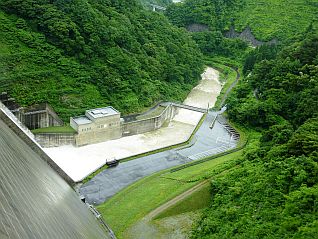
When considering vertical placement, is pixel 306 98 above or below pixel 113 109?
above

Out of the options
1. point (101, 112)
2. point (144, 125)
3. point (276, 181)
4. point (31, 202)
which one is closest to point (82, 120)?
point (101, 112)

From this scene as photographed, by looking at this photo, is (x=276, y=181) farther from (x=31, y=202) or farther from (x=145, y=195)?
(x=31, y=202)

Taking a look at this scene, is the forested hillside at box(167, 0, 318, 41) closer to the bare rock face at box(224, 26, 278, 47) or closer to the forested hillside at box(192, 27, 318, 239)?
the bare rock face at box(224, 26, 278, 47)

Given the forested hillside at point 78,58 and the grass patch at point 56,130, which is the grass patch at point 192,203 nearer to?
the grass patch at point 56,130

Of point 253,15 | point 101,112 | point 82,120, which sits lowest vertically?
point 82,120

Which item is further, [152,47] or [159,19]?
[159,19]

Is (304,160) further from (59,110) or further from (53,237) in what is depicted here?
(59,110)

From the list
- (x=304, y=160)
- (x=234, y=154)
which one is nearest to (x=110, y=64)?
(x=234, y=154)
